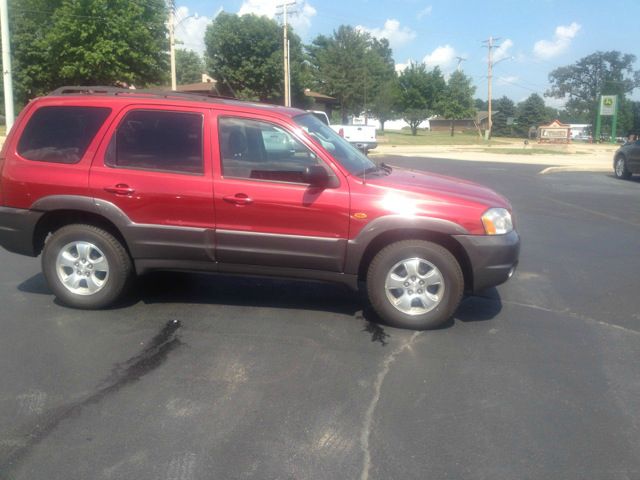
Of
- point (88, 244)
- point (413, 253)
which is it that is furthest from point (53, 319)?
point (413, 253)

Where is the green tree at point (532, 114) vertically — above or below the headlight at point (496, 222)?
above

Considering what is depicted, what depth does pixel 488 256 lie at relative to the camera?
528 centimetres

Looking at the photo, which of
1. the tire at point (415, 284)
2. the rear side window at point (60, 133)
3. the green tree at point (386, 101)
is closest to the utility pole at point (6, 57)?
the rear side window at point (60, 133)

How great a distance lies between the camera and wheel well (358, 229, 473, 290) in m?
5.41

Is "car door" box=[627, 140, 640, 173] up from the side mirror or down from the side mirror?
down

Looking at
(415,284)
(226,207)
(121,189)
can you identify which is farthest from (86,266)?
(415,284)

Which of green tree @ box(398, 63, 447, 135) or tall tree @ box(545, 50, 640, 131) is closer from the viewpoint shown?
green tree @ box(398, 63, 447, 135)

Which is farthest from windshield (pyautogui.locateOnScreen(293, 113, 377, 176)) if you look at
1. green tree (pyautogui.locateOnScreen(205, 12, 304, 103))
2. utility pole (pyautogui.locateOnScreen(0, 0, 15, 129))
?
green tree (pyautogui.locateOnScreen(205, 12, 304, 103))

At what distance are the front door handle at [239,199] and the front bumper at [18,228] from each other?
1.70m

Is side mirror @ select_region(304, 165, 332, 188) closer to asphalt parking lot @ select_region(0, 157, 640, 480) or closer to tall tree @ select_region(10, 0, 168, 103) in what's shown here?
asphalt parking lot @ select_region(0, 157, 640, 480)

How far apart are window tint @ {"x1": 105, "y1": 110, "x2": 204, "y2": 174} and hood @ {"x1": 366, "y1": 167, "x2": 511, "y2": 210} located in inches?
60.1

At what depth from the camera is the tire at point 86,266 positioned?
574 centimetres

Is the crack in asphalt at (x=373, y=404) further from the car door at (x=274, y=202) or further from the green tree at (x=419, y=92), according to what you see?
the green tree at (x=419, y=92)

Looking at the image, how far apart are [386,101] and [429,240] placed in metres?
64.3
